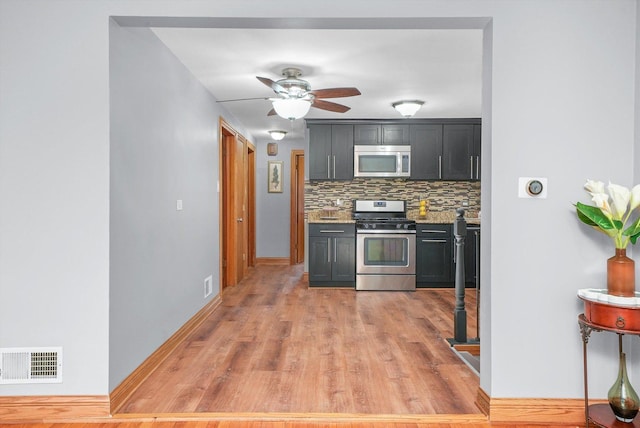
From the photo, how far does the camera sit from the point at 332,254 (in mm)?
5664

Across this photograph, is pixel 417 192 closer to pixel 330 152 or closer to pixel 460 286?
pixel 330 152

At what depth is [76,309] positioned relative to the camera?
2.21m

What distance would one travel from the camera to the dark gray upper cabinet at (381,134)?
592 centimetres

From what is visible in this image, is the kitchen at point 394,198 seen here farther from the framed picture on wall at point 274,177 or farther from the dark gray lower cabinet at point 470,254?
the framed picture on wall at point 274,177

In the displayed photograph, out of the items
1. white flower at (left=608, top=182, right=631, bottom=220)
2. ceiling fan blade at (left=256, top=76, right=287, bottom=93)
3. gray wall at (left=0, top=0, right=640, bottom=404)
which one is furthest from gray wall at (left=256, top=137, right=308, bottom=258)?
white flower at (left=608, top=182, right=631, bottom=220)

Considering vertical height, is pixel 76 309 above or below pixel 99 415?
above

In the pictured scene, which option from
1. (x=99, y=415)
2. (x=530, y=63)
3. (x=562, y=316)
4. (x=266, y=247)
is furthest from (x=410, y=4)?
(x=266, y=247)

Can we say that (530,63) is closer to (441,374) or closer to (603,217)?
(603,217)

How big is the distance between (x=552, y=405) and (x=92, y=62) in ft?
9.63

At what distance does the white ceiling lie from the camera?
3.01 m

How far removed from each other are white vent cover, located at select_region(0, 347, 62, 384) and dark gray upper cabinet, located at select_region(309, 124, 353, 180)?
4140 mm

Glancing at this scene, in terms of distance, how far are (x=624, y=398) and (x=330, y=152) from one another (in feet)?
14.7

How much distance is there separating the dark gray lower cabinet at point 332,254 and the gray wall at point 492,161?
135 inches

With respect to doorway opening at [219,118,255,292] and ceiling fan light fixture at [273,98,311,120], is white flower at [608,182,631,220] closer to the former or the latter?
ceiling fan light fixture at [273,98,311,120]
